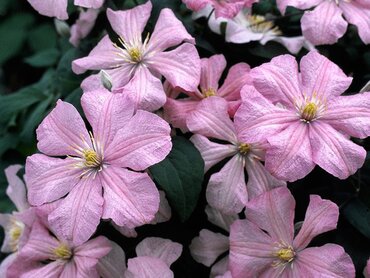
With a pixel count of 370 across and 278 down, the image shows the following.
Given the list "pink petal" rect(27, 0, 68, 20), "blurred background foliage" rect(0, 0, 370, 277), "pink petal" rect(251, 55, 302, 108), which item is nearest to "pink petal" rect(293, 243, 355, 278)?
"blurred background foliage" rect(0, 0, 370, 277)

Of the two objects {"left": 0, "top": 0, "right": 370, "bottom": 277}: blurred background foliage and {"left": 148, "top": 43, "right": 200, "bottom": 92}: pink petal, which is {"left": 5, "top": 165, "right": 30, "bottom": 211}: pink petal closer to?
{"left": 0, "top": 0, "right": 370, "bottom": 277}: blurred background foliage

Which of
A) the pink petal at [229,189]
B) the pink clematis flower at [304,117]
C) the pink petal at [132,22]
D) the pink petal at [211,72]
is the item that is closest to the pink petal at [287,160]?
the pink clematis flower at [304,117]

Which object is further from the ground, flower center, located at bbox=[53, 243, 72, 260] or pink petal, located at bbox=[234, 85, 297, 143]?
pink petal, located at bbox=[234, 85, 297, 143]

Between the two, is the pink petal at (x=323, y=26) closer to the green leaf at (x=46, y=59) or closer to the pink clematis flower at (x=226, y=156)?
the pink clematis flower at (x=226, y=156)

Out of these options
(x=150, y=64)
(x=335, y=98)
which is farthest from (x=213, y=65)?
(x=335, y=98)

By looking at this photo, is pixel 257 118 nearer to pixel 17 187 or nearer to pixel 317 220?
pixel 317 220

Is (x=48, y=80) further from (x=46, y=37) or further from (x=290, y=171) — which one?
(x=290, y=171)
